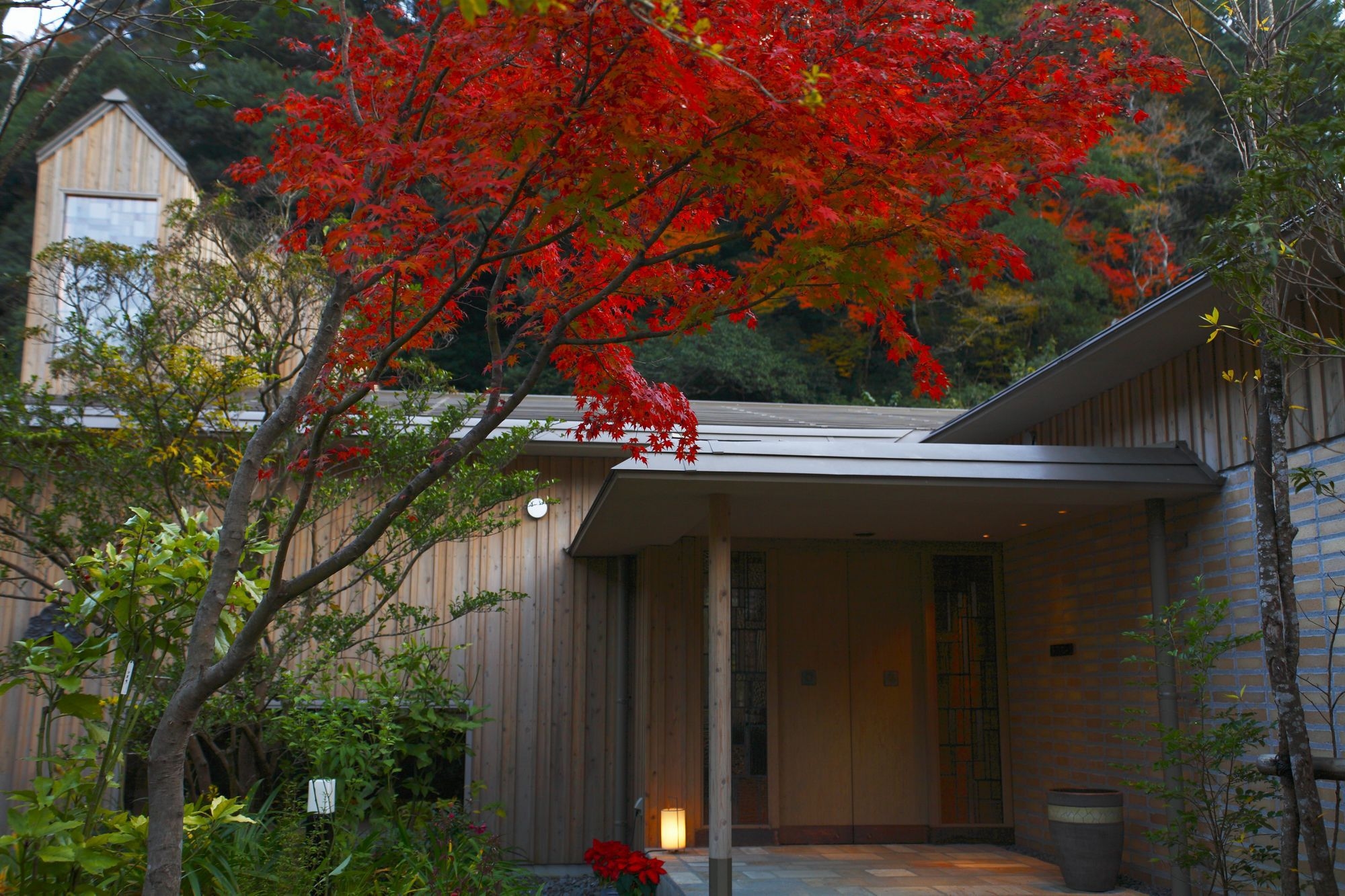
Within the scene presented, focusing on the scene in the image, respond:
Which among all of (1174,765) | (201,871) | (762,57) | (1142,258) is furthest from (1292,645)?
(1142,258)

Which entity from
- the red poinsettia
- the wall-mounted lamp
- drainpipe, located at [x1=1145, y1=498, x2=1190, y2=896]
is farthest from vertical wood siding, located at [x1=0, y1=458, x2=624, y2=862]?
drainpipe, located at [x1=1145, y1=498, x2=1190, y2=896]

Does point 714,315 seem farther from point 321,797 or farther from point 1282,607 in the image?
point 321,797

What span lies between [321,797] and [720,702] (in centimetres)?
210

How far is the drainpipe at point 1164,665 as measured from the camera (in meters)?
6.09

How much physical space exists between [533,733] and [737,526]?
245 centimetres

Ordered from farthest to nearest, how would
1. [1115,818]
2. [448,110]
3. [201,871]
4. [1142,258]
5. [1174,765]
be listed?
1. [1142,258]
2. [1115,818]
3. [1174,765]
4. [201,871]
5. [448,110]

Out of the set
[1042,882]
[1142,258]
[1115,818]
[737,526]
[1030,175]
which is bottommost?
[1042,882]

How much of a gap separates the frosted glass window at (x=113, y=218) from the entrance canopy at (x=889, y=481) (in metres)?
7.15

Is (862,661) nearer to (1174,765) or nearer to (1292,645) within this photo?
(1174,765)

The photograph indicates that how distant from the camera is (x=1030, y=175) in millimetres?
4277

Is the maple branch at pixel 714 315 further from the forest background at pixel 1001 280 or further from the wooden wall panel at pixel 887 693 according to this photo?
the forest background at pixel 1001 280

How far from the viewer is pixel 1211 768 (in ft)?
19.3

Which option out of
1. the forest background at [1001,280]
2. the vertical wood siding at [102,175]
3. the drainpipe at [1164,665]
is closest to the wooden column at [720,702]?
the drainpipe at [1164,665]

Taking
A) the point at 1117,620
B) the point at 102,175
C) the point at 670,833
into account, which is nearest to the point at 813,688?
the point at 670,833
